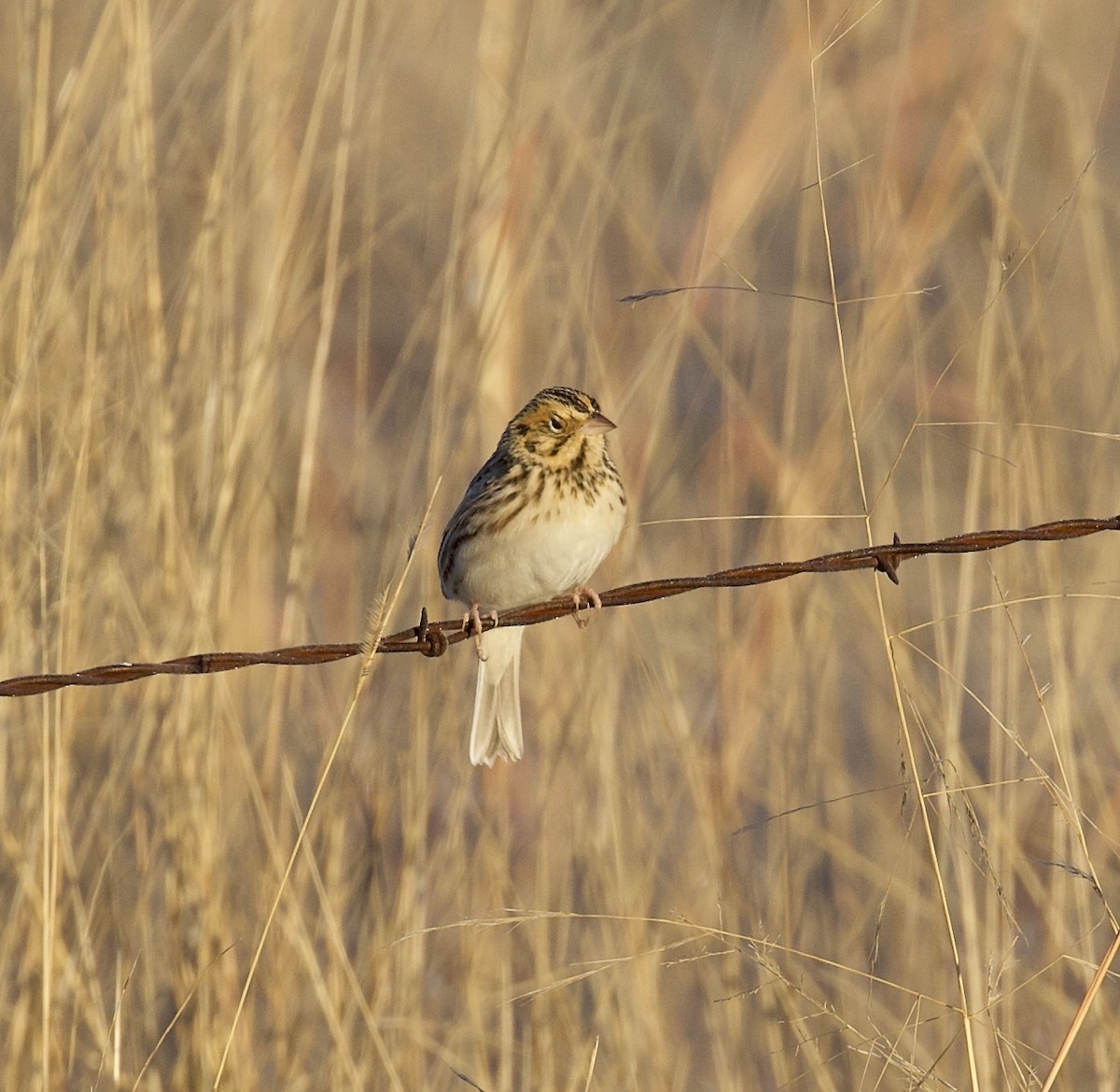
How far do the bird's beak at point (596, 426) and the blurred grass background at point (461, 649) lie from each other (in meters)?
0.23

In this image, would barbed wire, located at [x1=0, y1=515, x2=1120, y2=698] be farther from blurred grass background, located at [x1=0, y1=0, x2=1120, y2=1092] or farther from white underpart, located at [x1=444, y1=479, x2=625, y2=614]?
white underpart, located at [x1=444, y1=479, x2=625, y2=614]

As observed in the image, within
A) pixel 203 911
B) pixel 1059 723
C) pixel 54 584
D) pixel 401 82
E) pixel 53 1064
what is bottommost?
pixel 53 1064

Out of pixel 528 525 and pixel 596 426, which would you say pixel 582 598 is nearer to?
pixel 528 525

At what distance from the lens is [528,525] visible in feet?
12.5

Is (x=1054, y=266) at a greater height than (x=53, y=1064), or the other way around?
(x=1054, y=266)

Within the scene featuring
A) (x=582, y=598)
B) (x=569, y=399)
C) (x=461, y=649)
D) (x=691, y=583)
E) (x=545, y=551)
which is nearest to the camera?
(x=691, y=583)

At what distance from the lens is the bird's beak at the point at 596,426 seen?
150 inches

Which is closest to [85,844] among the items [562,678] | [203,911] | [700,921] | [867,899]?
[203,911]

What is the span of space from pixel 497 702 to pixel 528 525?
48cm

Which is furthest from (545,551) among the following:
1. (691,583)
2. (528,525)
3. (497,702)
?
(691,583)

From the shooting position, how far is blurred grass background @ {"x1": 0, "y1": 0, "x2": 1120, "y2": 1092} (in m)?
3.47

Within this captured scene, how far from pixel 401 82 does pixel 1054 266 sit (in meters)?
5.10

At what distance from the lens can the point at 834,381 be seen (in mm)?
5207

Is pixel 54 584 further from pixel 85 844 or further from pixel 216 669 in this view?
pixel 216 669
